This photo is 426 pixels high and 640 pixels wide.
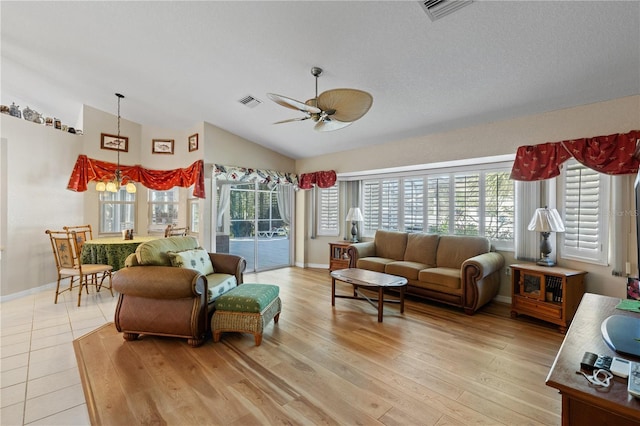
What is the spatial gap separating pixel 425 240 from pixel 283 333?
9.09ft

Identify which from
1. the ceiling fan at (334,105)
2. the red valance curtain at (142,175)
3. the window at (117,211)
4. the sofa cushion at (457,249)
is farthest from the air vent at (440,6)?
the window at (117,211)

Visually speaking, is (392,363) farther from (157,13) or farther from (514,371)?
(157,13)

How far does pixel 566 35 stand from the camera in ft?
7.30

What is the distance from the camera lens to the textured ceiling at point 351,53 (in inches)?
87.8

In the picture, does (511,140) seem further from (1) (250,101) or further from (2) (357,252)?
(1) (250,101)

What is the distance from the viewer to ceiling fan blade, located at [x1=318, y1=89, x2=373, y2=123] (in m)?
2.32

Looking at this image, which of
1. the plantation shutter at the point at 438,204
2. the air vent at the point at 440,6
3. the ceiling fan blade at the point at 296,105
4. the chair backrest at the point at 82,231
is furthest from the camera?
the plantation shutter at the point at 438,204

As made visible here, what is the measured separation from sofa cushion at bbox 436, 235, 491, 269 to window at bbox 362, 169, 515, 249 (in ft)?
1.07

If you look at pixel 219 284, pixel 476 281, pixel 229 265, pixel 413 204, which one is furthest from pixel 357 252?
pixel 219 284

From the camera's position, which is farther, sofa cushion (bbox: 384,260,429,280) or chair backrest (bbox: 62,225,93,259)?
chair backrest (bbox: 62,225,93,259)

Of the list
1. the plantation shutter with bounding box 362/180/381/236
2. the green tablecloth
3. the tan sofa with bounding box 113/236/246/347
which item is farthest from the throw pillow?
the plantation shutter with bounding box 362/180/381/236

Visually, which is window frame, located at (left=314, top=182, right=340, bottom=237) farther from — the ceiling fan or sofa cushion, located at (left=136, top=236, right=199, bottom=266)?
sofa cushion, located at (left=136, top=236, right=199, bottom=266)

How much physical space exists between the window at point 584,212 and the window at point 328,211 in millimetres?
3735

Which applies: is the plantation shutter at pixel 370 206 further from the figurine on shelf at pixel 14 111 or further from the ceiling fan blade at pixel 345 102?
the figurine on shelf at pixel 14 111
